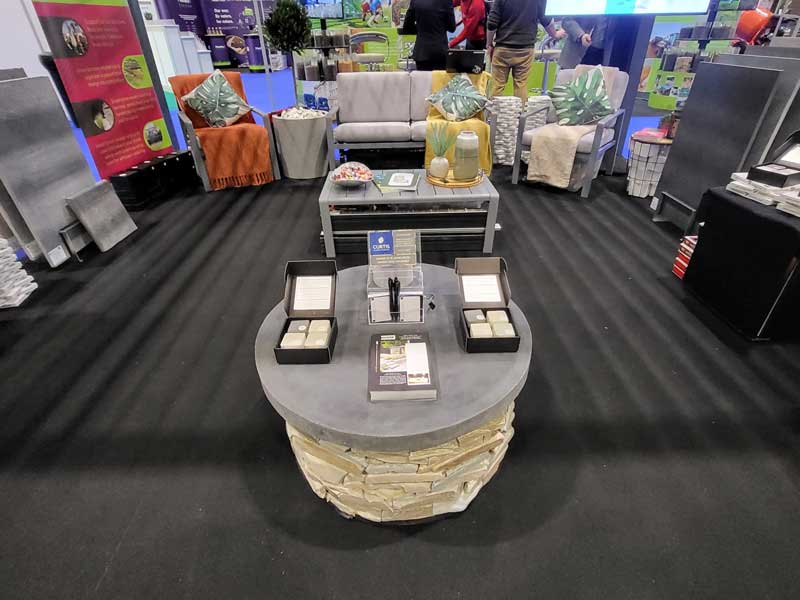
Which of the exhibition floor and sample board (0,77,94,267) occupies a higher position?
sample board (0,77,94,267)

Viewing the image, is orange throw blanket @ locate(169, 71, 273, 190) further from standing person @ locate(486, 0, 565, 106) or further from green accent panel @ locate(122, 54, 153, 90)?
standing person @ locate(486, 0, 565, 106)

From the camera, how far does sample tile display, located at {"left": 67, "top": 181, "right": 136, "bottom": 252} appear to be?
2975 millimetres

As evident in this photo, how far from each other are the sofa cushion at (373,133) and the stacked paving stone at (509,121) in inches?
39.1

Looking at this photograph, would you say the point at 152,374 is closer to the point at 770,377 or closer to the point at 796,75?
the point at 770,377

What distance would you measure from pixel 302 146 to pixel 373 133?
0.73 meters

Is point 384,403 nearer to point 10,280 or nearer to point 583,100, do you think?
point 10,280

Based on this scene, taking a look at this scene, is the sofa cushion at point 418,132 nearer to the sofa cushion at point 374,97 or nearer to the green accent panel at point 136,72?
the sofa cushion at point 374,97

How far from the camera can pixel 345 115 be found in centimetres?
449

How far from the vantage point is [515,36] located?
4.51 meters

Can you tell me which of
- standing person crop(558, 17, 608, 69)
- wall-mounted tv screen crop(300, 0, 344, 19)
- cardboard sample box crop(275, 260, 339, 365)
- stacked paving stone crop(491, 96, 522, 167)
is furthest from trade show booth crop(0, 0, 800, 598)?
wall-mounted tv screen crop(300, 0, 344, 19)

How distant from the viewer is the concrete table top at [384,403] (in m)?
1.11

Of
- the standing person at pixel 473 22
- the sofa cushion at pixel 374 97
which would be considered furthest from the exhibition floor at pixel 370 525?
the standing person at pixel 473 22

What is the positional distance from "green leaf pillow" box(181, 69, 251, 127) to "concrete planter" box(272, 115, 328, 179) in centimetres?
38

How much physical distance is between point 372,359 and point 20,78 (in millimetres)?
3141
